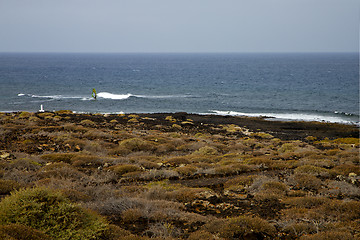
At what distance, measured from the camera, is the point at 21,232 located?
4465mm

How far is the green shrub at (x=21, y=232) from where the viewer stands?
14.3 feet

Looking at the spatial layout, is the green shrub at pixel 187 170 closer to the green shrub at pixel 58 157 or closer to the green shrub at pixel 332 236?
the green shrub at pixel 58 157

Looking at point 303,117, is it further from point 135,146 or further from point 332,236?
point 332,236

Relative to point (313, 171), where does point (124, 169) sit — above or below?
above

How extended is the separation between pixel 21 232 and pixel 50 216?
28.8 inches

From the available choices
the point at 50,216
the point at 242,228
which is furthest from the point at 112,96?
the point at 242,228

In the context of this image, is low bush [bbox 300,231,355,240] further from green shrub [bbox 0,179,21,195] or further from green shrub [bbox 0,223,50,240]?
green shrub [bbox 0,179,21,195]

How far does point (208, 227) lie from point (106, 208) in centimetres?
252

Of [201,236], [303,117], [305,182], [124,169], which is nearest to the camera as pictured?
[201,236]

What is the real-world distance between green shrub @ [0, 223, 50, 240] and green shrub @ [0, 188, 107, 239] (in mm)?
228

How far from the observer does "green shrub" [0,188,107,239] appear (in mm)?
4949

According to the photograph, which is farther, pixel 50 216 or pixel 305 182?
pixel 305 182

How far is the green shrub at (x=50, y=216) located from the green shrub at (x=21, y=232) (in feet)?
0.75

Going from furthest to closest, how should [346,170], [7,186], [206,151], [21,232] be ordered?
[206,151] → [346,170] → [7,186] → [21,232]
